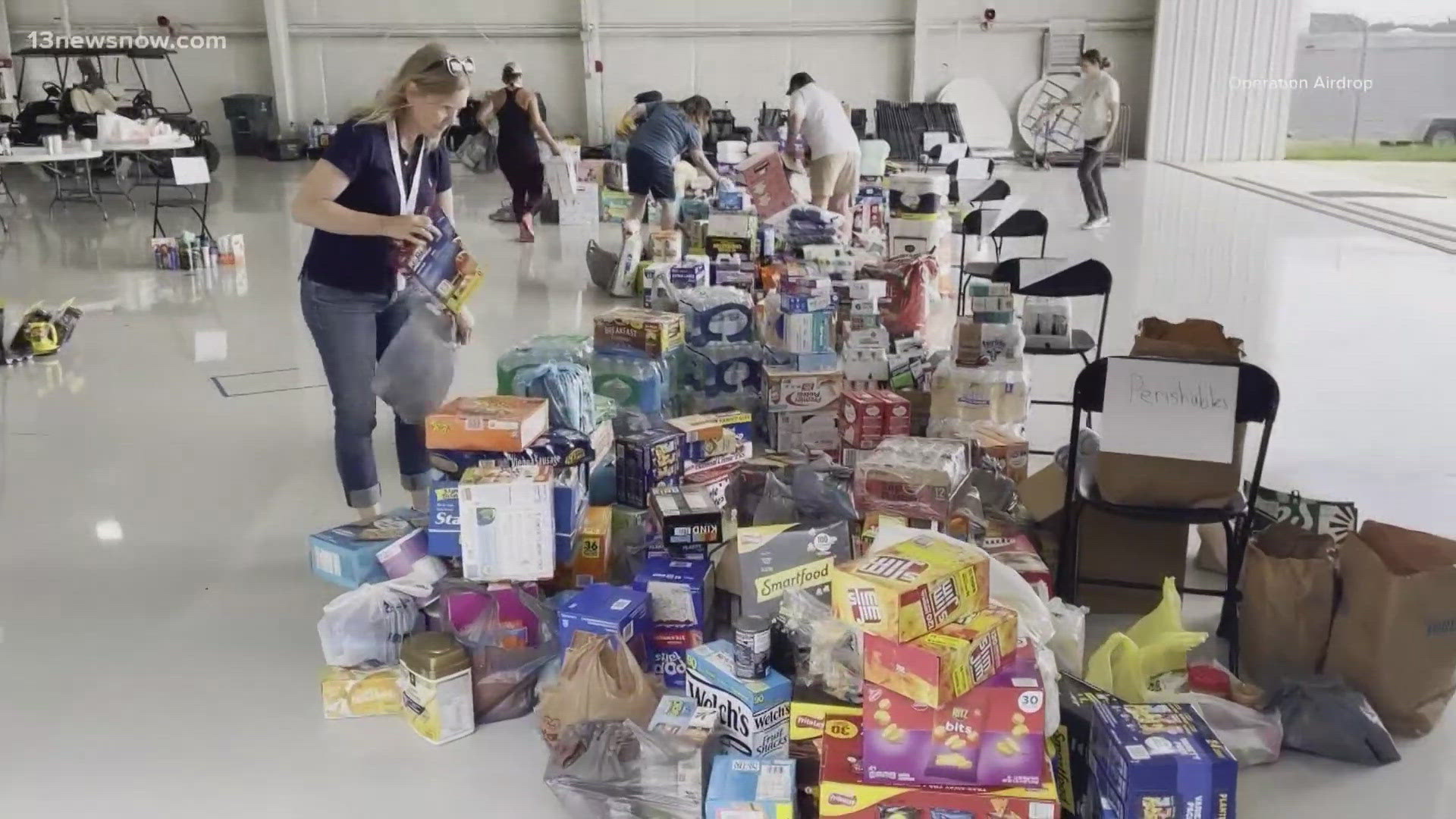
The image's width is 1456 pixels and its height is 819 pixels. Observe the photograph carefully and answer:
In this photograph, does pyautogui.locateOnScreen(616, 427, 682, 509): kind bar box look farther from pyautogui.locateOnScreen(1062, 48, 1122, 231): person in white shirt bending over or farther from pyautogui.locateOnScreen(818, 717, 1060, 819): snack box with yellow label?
pyautogui.locateOnScreen(1062, 48, 1122, 231): person in white shirt bending over

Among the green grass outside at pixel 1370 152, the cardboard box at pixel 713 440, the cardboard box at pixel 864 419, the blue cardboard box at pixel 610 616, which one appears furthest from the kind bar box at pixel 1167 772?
the green grass outside at pixel 1370 152

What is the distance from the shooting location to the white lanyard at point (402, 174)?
2.98m

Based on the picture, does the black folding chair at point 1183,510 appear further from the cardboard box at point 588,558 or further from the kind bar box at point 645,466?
the cardboard box at point 588,558

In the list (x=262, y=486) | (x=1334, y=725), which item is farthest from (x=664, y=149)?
(x=1334, y=725)

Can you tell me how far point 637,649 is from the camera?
2.64m

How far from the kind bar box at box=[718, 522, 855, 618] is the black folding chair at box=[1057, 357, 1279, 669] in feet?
2.06

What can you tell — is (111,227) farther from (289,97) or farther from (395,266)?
(395,266)

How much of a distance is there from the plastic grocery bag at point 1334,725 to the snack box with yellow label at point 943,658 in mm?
768

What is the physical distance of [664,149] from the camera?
7.55 meters

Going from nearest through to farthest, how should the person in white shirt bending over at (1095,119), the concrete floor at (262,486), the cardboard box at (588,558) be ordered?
1. the concrete floor at (262,486)
2. the cardboard box at (588,558)
3. the person in white shirt bending over at (1095,119)

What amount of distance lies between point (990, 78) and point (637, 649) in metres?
14.8

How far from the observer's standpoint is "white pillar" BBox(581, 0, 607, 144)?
1580 cm

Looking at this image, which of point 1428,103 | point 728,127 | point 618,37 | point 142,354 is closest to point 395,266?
point 142,354

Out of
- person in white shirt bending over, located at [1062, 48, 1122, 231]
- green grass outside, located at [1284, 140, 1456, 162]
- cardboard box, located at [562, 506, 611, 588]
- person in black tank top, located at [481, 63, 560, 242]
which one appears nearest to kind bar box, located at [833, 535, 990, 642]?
cardboard box, located at [562, 506, 611, 588]
